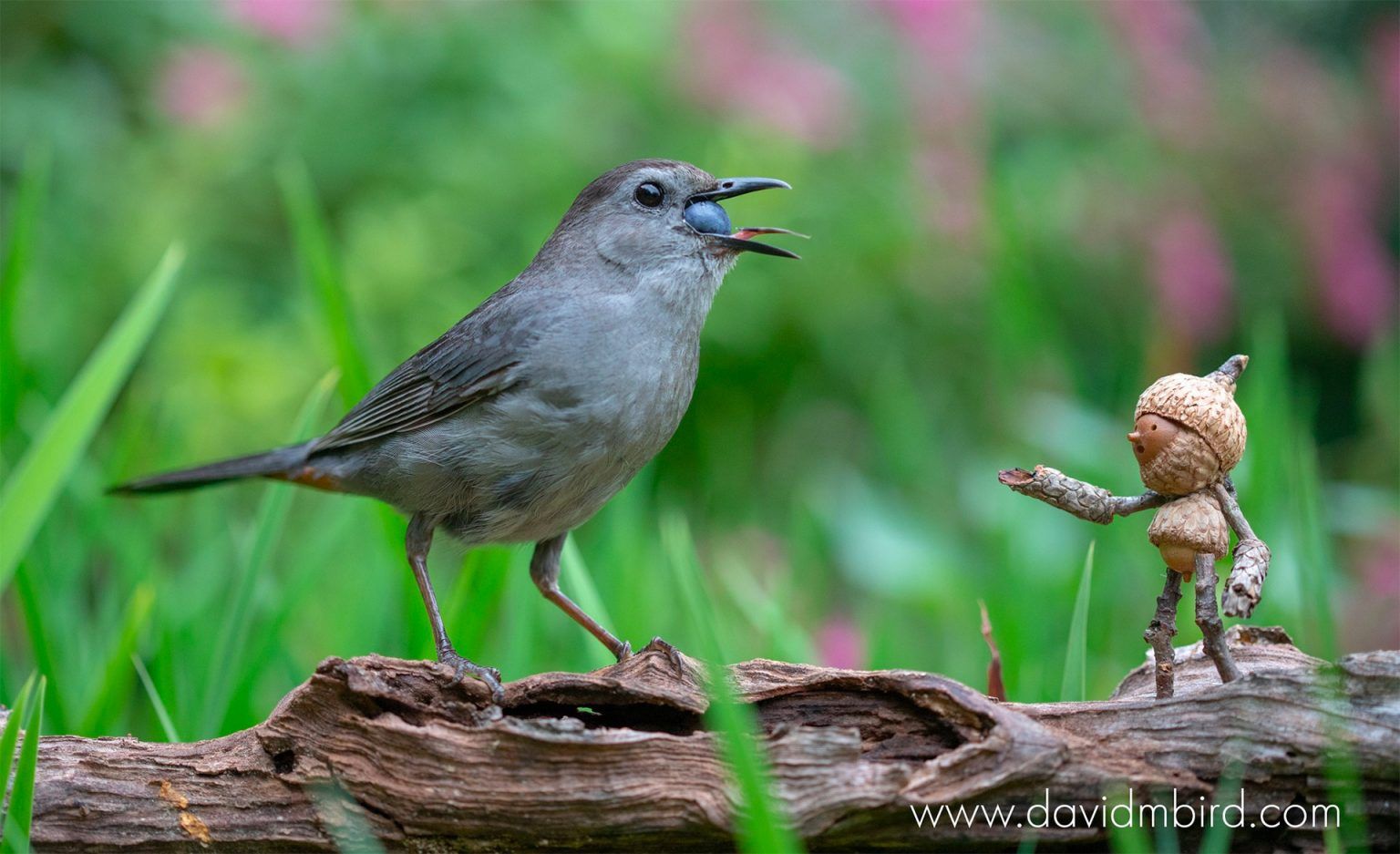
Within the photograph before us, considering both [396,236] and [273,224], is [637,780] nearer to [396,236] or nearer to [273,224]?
[396,236]

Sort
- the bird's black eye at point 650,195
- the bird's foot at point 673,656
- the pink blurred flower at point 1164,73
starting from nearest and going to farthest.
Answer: the bird's foot at point 673,656
the bird's black eye at point 650,195
the pink blurred flower at point 1164,73

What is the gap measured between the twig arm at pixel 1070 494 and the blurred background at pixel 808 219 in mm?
2787

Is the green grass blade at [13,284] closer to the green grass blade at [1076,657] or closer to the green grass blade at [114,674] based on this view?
the green grass blade at [114,674]

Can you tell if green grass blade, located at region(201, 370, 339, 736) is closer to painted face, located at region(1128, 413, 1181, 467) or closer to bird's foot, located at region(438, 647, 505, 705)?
bird's foot, located at region(438, 647, 505, 705)

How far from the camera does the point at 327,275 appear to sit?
364cm

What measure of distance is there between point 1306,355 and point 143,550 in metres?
5.99

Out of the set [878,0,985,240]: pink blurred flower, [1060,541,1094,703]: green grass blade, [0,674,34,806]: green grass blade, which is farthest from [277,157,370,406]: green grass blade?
[878,0,985,240]: pink blurred flower

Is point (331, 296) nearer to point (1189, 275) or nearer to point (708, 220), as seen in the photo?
point (708, 220)

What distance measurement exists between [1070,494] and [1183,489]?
188mm

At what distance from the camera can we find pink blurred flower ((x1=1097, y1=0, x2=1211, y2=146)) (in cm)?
687

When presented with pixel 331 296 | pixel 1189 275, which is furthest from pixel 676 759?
pixel 1189 275

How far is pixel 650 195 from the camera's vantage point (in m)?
3.34

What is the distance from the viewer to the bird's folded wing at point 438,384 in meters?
3.21

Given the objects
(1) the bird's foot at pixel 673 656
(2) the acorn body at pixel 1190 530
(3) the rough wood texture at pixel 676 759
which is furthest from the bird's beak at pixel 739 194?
(2) the acorn body at pixel 1190 530
